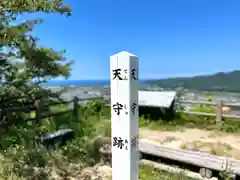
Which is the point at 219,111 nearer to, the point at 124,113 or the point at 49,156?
the point at 49,156

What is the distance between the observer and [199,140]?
6.85 meters

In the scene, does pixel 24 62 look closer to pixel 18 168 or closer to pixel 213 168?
pixel 18 168

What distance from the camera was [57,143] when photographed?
18.0 feet

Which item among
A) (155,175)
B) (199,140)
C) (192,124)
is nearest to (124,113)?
(155,175)

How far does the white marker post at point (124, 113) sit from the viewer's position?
2.60m

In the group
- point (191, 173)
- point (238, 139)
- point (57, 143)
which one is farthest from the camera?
point (238, 139)

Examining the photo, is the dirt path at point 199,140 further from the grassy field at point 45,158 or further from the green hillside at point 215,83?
the green hillside at point 215,83

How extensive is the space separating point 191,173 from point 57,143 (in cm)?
291

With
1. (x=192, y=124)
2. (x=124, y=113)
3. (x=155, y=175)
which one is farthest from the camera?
(x=192, y=124)

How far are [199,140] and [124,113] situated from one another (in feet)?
16.1

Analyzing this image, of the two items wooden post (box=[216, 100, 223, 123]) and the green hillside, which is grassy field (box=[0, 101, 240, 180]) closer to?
wooden post (box=[216, 100, 223, 123])

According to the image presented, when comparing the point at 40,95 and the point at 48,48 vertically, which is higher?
the point at 48,48

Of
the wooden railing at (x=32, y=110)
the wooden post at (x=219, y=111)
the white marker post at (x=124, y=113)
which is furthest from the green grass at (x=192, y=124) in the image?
the white marker post at (x=124, y=113)

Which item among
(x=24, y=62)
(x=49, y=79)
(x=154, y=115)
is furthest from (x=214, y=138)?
(x=24, y=62)
